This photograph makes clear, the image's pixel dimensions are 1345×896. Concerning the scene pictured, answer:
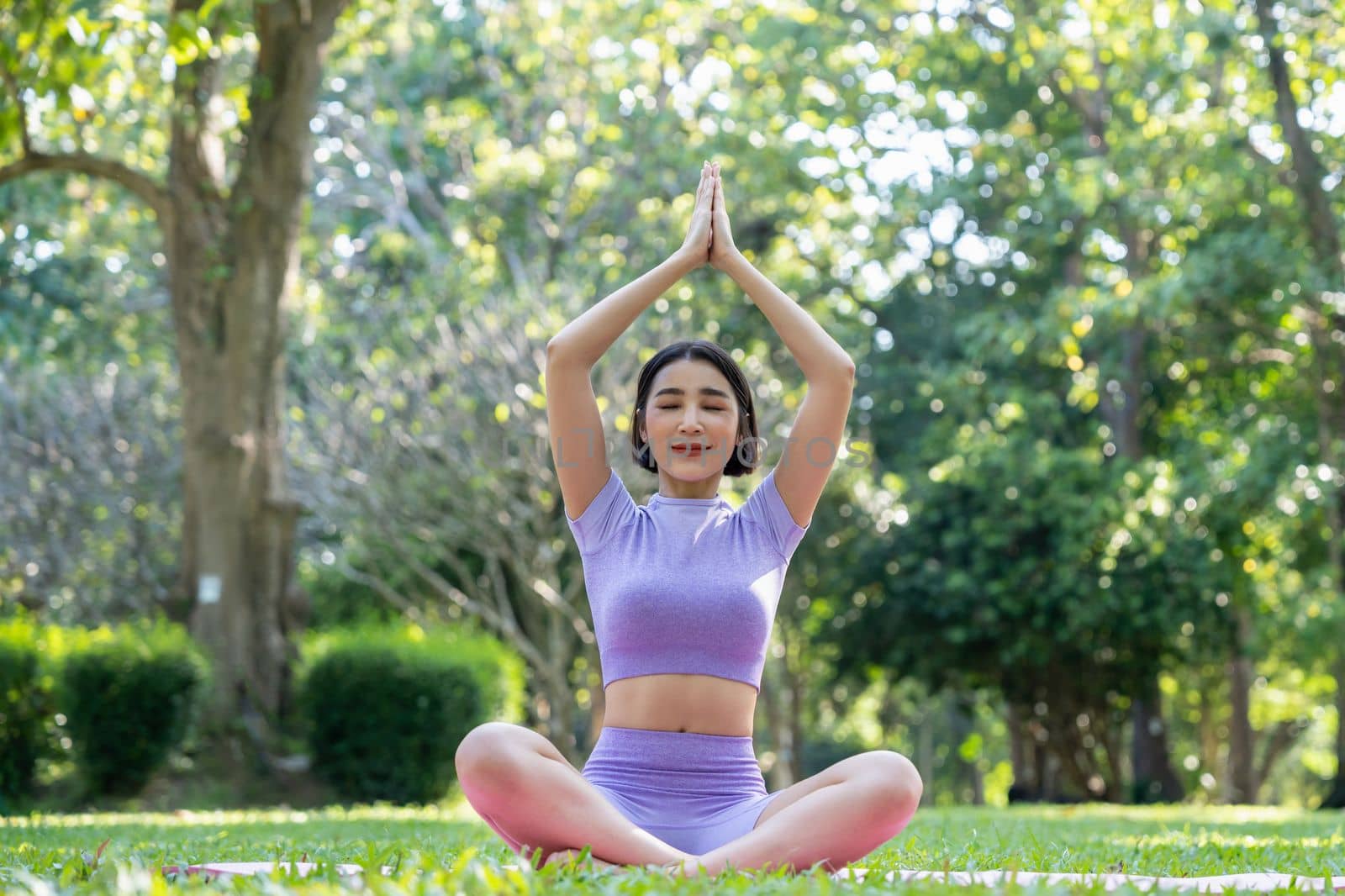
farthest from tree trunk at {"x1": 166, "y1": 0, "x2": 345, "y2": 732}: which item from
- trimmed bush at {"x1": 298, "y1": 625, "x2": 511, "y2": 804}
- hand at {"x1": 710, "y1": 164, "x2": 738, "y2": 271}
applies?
hand at {"x1": 710, "y1": 164, "x2": 738, "y2": 271}

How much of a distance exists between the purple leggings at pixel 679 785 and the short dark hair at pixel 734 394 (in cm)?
78

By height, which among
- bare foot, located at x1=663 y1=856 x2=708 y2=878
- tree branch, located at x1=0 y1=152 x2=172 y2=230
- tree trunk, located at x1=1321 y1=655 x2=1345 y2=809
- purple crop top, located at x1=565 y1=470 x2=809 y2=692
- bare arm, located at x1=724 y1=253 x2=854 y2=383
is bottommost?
tree trunk, located at x1=1321 y1=655 x2=1345 y2=809

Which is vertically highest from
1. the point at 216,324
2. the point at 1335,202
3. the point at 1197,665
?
the point at 1335,202

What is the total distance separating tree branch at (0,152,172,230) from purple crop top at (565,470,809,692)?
706 centimetres

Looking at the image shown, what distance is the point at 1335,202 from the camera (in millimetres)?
14086

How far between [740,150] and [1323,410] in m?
6.76

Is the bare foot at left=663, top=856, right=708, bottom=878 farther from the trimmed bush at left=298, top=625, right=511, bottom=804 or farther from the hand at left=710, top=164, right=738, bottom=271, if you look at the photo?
the trimmed bush at left=298, top=625, right=511, bottom=804

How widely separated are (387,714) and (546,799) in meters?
8.24

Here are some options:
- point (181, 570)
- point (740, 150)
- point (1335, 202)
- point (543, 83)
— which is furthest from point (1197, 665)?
point (181, 570)

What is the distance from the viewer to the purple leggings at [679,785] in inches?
135

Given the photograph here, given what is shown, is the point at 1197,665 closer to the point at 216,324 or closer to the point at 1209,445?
the point at 1209,445

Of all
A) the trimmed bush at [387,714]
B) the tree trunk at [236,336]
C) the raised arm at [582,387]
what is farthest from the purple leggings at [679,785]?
the tree trunk at [236,336]

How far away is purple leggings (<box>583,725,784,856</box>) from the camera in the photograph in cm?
343

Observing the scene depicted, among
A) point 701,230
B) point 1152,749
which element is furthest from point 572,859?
point 1152,749
